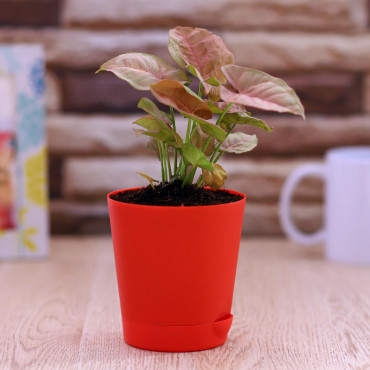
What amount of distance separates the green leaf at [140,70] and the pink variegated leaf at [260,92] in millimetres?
59

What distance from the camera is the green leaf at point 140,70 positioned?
Answer: 0.52 m

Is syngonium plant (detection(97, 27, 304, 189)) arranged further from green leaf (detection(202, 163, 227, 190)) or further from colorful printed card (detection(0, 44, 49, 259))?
colorful printed card (detection(0, 44, 49, 259))

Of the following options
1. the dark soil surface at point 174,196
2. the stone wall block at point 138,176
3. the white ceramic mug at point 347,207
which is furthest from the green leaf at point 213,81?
the stone wall block at point 138,176

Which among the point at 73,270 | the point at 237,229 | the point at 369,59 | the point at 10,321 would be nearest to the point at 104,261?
the point at 73,270

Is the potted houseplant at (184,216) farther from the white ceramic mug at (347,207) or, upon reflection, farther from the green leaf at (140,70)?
the white ceramic mug at (347,207)

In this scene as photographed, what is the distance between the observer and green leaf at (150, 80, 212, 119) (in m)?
0.51

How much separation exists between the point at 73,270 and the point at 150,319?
0.33 meters

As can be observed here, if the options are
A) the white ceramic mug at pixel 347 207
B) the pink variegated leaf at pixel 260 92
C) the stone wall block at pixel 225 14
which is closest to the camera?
the pink variegated leaf at pixel 260 92

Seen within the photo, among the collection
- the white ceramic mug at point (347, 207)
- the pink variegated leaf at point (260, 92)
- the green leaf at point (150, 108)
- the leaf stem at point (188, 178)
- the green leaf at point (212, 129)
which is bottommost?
the white ceramic mug at point (347, 207)

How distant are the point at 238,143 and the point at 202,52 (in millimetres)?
94

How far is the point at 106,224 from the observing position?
3.43ft

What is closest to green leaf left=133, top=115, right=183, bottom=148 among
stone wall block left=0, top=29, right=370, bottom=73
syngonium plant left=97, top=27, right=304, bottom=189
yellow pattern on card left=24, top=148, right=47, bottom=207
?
syngonium plant left=97, top=27, right=304, bottom=189

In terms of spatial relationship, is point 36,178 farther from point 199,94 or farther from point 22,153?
point 199,94

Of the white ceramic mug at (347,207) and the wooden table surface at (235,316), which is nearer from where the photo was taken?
the wooden table surface at (235,316)
